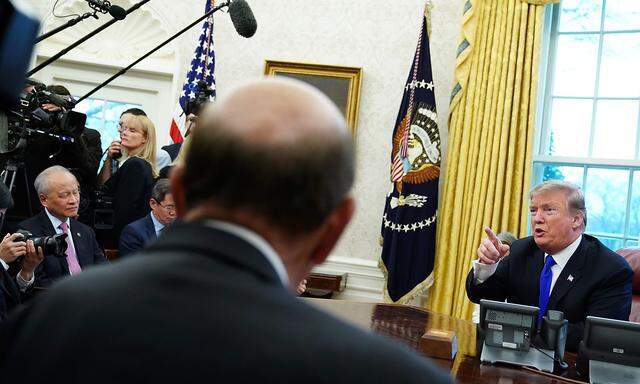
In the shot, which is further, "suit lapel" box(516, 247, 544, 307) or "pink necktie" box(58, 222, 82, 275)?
"pink necktie" box(58, 222, 82, 275)

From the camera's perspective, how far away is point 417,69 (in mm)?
5480

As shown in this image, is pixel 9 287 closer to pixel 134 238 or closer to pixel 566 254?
pixel 134 238

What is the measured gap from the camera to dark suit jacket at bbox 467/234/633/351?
306cm

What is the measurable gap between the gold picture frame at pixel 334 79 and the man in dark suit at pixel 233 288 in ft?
16.5

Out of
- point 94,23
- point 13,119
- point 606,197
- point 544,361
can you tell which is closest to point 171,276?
point 544,361

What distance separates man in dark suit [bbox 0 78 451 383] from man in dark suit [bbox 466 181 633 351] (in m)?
2.34

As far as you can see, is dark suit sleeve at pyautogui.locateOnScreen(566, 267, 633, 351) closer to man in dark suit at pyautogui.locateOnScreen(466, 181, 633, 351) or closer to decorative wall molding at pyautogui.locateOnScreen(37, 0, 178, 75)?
man in dark suit at pyautogui.locateOnScreen(466, 181, 633, 351)

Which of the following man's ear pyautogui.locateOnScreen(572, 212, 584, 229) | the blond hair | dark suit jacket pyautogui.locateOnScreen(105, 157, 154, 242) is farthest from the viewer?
the blond hair

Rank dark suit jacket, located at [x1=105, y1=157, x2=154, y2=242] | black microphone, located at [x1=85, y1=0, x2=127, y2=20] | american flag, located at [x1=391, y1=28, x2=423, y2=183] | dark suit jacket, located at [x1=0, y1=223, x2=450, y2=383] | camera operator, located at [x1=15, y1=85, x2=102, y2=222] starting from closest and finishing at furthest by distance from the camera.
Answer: dark suit jacket, located at [x1=0, y1=223, x2=450, y2=383], black microphone, located at [x1=85, y1=0, x2=127, y2=20], camera operator, located at [x1=15, y1=85, x2=102, y2=222], dark suit jacket, located at [x1=105, y1=157, x2=154, y2=242], american flag, located at [x1=391, y1=28, x2=423, y2=183]

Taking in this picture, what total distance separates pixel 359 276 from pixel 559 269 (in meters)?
2.63

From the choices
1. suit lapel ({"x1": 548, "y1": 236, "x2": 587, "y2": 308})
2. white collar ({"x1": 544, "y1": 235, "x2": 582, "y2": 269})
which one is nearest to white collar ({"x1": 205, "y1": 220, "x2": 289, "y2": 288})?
suit lapel ({"x1": 548, "y1": 236, "x2": 587, "y2": 308})

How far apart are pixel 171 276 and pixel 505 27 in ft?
16.7

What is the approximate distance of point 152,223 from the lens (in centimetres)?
412

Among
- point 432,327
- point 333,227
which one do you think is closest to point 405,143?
point 432,327
